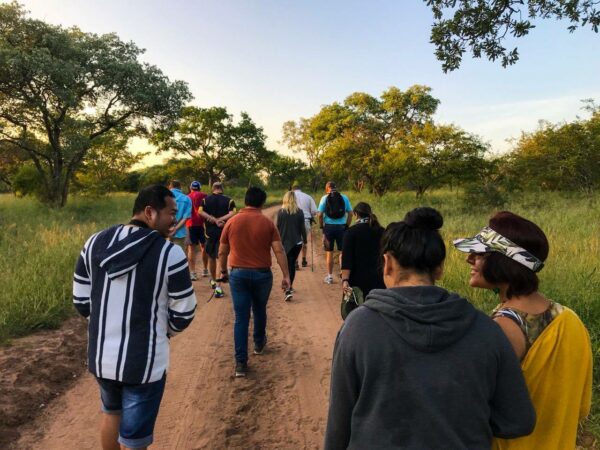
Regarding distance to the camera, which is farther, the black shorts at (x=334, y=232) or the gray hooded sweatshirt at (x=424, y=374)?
the black shorts at (x=334, y=232)

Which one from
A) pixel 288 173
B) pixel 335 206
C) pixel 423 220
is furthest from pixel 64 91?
pixel 288 173

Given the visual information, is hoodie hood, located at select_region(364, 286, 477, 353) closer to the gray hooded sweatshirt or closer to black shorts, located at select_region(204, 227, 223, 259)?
the gray hooded sweatshirt

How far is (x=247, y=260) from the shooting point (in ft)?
14.1

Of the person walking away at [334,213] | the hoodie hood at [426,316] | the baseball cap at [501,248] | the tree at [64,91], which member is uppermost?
the tree at [64,91]

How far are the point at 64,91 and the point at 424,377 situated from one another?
16.6m

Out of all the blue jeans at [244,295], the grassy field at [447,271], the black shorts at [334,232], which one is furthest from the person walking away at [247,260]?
the black shorts at [334,232]

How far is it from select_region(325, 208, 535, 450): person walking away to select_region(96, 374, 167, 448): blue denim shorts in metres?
1.27

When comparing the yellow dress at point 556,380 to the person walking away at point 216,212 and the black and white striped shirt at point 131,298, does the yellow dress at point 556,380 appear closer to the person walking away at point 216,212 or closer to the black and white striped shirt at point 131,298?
the black and white striped shirt at point 131,298

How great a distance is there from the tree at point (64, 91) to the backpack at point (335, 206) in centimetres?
1187

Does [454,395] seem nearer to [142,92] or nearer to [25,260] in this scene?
[25,260]

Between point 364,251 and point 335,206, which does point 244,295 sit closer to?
point 364,251

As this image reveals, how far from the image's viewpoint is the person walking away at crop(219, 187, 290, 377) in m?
4.31

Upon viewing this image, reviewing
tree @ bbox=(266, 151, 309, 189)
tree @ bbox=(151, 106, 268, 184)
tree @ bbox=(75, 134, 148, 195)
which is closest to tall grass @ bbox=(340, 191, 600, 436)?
tree @ bbox=(75, 134, 148, 195)

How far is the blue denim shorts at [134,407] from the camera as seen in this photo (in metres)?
2.18
